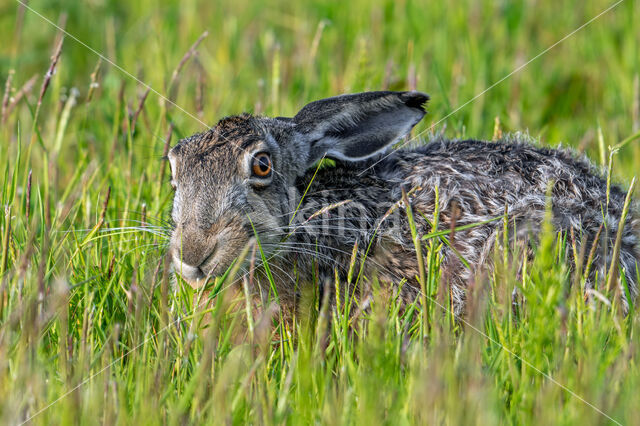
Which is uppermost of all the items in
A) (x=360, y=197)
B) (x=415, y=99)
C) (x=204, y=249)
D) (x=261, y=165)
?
(x=415, y=99)

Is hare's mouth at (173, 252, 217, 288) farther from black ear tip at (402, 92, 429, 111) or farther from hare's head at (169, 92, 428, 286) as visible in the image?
black ear tip at (402, 92, 429, 111)

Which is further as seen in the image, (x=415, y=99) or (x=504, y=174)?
(x=504, y=174)

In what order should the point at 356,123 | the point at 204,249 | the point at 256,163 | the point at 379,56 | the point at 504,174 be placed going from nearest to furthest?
1. the point at 204,249
2. the point at 256,163
3. the point at 504,174
4. the point at 356,123
5. the point at 379,56

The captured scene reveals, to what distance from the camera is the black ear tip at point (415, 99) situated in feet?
14.4

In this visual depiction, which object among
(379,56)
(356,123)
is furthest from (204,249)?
(379,56)

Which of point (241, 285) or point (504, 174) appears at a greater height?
point (504, 174)

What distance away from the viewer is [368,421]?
258cm

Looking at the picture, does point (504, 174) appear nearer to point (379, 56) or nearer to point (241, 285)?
point (241, 285)

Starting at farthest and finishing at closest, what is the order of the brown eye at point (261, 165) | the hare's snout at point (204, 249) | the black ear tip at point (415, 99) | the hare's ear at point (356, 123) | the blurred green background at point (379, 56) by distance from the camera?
the blurred green background at point (379, 56) < the hare's ear at point (356, 123) < the black ear tip at point (415, 99) < the brown eye at point (261, 165) < the hare's snout at point (204, 249)

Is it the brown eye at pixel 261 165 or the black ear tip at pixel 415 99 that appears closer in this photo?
the brown eye at pixel 261 165

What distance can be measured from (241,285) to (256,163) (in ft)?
2.25

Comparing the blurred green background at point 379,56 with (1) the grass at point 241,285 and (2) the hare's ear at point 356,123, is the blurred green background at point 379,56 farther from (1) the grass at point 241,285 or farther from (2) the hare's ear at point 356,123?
(2) the hare's ear at point 356,123

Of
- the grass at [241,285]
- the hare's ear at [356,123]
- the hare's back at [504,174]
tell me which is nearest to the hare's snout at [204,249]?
the grass at [241,285]

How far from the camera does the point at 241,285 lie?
443 centimetres
